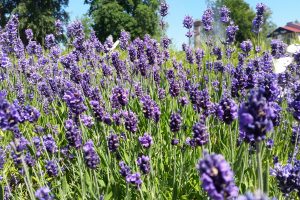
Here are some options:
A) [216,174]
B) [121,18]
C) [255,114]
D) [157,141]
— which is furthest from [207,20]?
[121,18]

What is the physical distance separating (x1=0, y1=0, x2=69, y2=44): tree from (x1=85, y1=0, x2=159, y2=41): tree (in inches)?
170

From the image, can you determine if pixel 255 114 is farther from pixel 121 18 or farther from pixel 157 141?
pixel 121 18

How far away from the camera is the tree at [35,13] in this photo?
46.3m

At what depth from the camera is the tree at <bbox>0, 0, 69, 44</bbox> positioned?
4629cm

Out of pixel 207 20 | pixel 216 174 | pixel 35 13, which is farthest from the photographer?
pixel 35 13

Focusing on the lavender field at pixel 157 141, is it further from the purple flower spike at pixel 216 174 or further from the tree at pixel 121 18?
the tree at pixel 121 18

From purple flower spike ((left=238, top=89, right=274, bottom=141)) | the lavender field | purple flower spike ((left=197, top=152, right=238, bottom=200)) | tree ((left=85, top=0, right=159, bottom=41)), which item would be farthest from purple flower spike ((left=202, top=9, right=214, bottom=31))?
tree ((left=85, top=0, right=159, bottom=41))

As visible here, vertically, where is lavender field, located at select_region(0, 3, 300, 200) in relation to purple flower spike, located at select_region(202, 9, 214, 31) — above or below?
below

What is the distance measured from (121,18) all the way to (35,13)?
9356mm

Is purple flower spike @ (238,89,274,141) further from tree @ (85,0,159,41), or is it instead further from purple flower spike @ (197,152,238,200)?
tree @ (85,0,159,41)

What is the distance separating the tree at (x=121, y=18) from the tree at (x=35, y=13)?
4310 millimetres

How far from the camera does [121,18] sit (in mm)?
47312

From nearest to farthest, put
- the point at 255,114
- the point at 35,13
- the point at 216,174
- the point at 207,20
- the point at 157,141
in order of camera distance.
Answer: the point at 216,174 < the point at 255,114 < the point at 157,141 < the point at 207,20 < the point at 35,13

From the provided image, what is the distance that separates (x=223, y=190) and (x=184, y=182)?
2052mm
